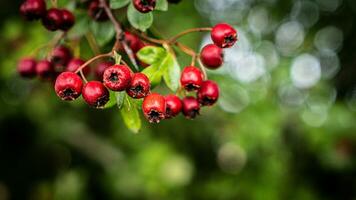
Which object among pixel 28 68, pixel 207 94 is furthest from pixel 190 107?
pixel 28 68

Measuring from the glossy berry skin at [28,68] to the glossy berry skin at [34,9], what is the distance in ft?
1.21

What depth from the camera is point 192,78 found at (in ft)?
5.45

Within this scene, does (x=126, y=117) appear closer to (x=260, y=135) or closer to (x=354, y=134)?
(x=260, y=135)

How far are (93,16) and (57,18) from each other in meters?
0.19

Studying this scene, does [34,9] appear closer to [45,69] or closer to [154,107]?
[45,69]

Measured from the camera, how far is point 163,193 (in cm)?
421

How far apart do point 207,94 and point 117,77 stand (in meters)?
0.45

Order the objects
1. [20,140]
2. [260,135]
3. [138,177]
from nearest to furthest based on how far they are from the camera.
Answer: [260,135], [138,177], [20,140]

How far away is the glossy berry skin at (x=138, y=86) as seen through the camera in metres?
1.41

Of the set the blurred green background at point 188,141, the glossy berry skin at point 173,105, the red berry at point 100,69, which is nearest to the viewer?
the glossy berry skin at point 173,105

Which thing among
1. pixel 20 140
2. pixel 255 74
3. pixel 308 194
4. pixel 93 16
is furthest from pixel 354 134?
pixel 20 140

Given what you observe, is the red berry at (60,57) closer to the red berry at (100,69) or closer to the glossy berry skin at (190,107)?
the red berry at (100,69)

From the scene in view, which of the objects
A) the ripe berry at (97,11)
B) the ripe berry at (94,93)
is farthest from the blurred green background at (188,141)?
the ripe berry at (94,93)

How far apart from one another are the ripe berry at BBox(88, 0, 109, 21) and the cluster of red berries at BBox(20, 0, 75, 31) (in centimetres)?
13
